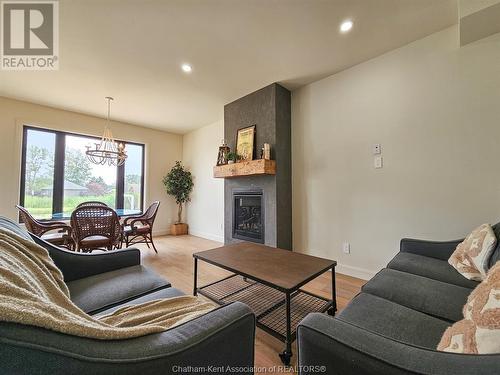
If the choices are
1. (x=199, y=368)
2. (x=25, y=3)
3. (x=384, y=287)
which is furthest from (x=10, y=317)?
(x=25, y=3)

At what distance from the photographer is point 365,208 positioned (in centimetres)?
249

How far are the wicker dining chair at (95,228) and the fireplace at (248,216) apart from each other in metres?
1.72

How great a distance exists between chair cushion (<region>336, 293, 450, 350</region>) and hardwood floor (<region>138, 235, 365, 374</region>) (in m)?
0.59

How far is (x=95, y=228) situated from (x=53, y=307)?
261cm

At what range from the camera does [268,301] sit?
192cm

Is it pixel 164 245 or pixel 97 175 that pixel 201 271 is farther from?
pixel 97 175

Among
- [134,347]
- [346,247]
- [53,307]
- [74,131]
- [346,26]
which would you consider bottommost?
[346,247]

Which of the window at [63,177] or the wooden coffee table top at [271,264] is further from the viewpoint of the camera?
the window at [63,177]

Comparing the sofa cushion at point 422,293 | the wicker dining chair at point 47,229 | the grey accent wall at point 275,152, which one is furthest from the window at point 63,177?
the sofa cushion at point 422,293

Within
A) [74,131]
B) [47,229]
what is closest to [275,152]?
[47,229]

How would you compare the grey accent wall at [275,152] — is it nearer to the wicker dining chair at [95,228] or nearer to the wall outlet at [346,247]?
the wall outlet at [346,247]

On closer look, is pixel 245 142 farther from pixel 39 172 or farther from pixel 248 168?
pixel 39 172

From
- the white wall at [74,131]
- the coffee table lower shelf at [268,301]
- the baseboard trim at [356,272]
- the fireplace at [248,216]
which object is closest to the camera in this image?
the coffee table lower shelf at [268,301]

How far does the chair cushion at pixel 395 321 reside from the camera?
2.94 ft
